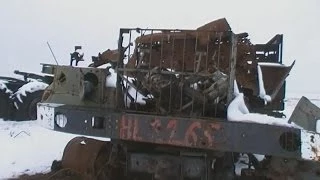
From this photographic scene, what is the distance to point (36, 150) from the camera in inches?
318

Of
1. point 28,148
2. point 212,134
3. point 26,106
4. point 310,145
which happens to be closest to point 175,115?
point 212,134

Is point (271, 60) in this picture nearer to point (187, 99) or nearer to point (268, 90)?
point (268, 90)

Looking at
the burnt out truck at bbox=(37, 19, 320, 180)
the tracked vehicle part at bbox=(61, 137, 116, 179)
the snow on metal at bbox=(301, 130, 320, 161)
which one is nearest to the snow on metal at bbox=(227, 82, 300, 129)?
the burnt out truck at bbox=(37, 19, 320, 180)

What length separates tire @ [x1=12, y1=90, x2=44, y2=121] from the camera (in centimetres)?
1231

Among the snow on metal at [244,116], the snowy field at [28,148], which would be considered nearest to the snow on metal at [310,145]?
the snow on metal at [244,116]

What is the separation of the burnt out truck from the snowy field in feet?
3.70

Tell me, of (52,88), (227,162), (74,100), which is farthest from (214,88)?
(52,88)

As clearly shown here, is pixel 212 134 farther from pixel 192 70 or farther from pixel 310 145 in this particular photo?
pixel 192 70

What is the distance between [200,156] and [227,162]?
0.42 meters

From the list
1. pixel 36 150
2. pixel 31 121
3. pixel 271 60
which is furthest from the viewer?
pixel 31 121

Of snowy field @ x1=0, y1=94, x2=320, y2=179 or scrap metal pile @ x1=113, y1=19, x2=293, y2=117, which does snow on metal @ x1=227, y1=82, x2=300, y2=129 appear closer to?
scrap metal pile @ x1=113, y1=19, x2=293, y2=117

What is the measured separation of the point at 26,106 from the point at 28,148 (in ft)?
14.4

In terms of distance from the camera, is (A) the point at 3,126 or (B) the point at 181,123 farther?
(A) the point at 3,126

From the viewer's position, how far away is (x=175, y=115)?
15.3 feet
